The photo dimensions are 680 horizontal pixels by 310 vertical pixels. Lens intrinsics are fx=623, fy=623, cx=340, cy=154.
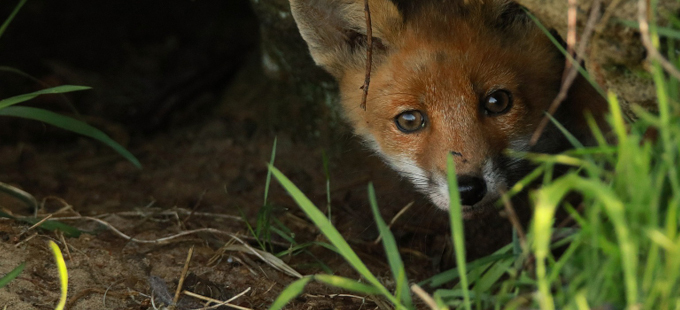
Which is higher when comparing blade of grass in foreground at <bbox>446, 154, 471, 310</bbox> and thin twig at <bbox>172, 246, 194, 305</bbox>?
blade of grass in foreground at <bbox>446, 154, 471, 310</bbox>

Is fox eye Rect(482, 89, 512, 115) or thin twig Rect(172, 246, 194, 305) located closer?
thin twig Rect(172, 246, 194, 305)

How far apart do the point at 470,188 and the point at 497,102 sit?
0.52 meters

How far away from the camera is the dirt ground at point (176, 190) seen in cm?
286

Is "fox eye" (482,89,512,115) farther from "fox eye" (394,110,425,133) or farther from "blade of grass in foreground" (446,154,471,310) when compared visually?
"blade of grass in foreground" (446,154,471,310)

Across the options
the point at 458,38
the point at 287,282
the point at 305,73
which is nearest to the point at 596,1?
the point at 458,38

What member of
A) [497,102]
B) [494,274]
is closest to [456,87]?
[497,102]

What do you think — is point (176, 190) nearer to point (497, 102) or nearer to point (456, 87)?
point (456, 87)

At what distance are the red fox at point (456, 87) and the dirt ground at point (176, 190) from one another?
1.98 feet

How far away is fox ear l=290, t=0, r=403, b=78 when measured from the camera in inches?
129

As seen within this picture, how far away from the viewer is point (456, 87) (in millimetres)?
2971

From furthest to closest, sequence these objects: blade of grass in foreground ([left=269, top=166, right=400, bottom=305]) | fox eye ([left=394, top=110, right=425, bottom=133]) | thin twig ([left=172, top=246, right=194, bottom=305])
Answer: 1. fox eye ([left=394, top=110, right=425, bottom=133])
2. thin twig ([left=172, top=246, right=194, bottom=305])
3. blade of grass in foreground ([left=269, top=166, right=400, bottom=305])

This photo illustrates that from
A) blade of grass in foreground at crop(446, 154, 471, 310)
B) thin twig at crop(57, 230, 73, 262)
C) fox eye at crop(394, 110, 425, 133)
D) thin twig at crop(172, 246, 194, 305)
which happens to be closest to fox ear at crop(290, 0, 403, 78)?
fox eye at crop(394, 110, 425, 133)

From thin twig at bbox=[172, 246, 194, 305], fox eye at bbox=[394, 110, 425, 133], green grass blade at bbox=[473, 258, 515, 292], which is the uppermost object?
fox eye at bbox=[394, 110, 425, 133]

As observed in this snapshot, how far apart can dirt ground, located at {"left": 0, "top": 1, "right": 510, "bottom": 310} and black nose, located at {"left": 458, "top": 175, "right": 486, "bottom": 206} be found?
0.64 meters
